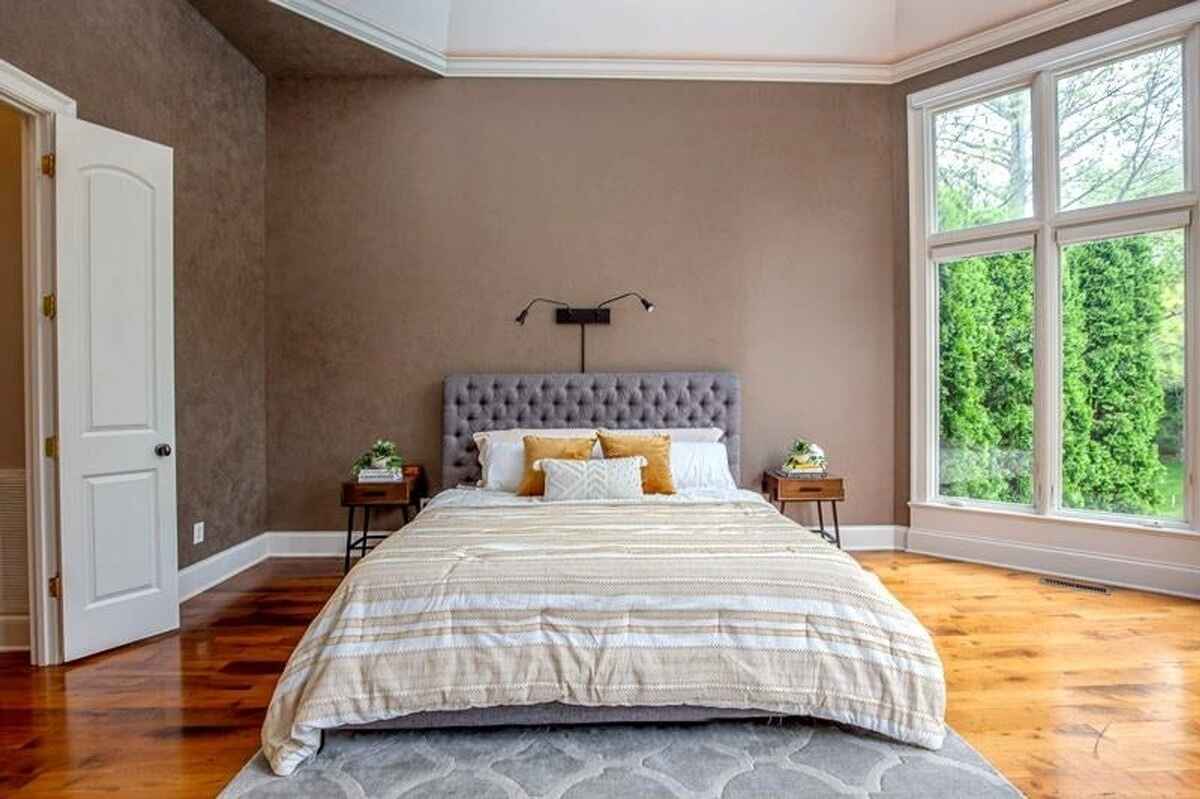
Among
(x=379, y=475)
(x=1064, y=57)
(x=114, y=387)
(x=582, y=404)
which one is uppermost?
(x=1064, y=57)

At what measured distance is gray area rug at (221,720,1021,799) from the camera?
2.05m

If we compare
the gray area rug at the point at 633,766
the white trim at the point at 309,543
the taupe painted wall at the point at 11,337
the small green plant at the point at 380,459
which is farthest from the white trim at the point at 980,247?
the taupe painted wall at the point at 11,337

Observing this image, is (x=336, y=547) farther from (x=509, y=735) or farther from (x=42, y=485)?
(x=509, y=735)

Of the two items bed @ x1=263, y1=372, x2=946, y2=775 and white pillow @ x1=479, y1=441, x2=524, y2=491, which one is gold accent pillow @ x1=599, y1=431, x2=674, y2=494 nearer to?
white pillow @ x1=479, y1=441, x2=524, y2=491

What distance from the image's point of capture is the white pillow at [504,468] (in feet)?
13.9

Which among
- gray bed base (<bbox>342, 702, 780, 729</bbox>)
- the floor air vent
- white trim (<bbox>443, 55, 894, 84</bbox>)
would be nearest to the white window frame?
the floor air vent

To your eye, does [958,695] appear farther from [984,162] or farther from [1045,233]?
[984,162]

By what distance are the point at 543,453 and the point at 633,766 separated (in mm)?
2173

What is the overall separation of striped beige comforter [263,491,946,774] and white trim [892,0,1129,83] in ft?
13.5

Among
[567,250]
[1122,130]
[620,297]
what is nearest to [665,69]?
[567,250]

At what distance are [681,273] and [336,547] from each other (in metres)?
3.27

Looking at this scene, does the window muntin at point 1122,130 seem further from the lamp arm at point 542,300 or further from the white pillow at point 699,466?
the lamp arm at point 542,300

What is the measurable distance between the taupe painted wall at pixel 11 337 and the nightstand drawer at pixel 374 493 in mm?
1643

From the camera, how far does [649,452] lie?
4.11 metres
